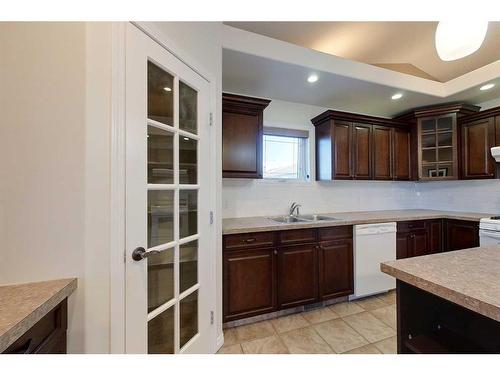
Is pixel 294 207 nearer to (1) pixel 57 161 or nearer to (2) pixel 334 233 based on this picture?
(2) pixel 334 233

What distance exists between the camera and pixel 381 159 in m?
2.96

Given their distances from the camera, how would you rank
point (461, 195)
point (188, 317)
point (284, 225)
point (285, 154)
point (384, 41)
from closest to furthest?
point (188, 317), point (284, 225), point (384, 41), point (285, 154), point (461, 195)

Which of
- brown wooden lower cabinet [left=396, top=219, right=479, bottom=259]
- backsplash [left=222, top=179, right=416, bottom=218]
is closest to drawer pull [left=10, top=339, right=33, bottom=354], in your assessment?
backsplash [left=222, top=179, right=416, bottom=218]

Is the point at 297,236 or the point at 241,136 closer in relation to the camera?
the point at 297,236

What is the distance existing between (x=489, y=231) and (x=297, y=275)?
221 cm

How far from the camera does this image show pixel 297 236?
2127mm

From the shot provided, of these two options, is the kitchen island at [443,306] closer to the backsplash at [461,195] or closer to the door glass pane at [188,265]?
the door glass pane at [188,265]

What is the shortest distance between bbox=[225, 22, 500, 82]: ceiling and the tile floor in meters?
2.75

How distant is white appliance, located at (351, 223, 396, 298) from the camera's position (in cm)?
235

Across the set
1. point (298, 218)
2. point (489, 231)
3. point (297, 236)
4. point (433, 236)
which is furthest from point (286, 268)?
point (489, 231)

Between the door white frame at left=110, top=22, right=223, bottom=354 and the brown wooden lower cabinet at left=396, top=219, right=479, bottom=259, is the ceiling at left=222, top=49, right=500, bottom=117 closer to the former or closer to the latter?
the door white frame at left=110, top=22, right=223, bottom=354

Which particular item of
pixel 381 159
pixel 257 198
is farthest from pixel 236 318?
pixel 381 159

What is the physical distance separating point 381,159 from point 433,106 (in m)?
1.08

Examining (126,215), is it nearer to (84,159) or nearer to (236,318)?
(84,159)
